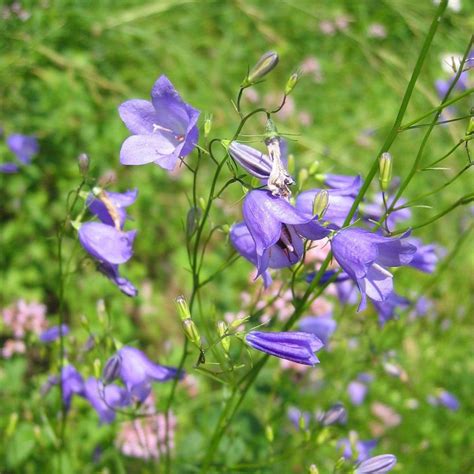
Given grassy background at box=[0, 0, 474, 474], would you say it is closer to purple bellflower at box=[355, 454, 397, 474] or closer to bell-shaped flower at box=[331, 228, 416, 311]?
purple bellflower at box=[355, 454, 397, 474]

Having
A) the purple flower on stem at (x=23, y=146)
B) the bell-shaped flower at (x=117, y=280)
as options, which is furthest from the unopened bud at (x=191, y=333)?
the purple flower on stem at (x=23, y=146)

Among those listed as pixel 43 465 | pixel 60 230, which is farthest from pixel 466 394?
pixel 60 230

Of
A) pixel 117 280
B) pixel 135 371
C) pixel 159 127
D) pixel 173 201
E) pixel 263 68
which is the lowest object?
pixel 173 201

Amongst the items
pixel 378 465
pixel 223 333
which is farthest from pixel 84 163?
pixel 378 465

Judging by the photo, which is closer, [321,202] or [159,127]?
[321,202]

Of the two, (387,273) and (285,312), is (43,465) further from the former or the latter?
(387,273)

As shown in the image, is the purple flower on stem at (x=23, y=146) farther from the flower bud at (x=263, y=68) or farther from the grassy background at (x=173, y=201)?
the flower bud at (x=263, y=68)

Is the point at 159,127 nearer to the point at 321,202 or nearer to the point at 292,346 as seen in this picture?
the point at 321,202

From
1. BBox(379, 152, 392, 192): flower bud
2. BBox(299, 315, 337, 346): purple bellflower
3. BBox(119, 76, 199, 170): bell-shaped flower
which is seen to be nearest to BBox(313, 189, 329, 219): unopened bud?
BBox(379, 152, 392, 192): flower bud
